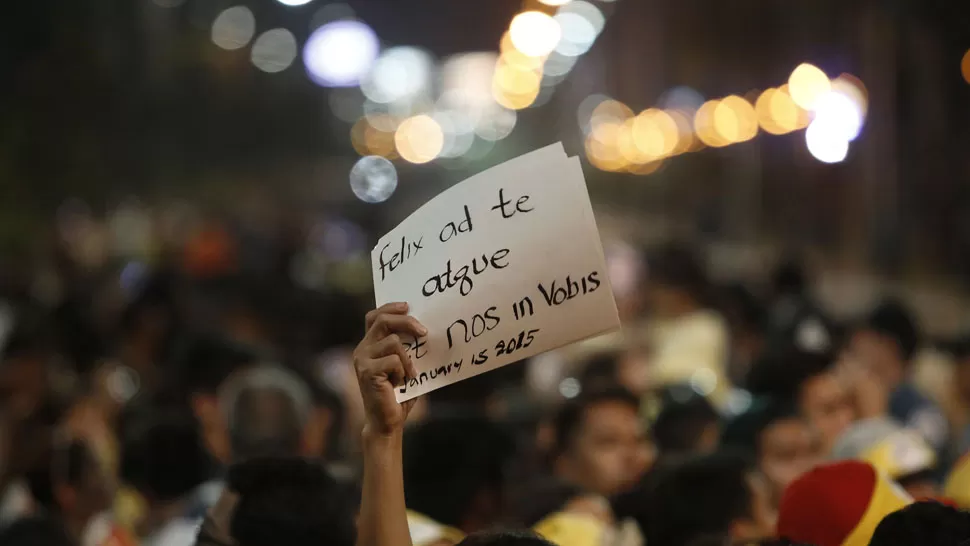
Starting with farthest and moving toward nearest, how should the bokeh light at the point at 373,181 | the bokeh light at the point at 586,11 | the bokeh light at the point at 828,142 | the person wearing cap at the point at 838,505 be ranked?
the bokeh light at the point at 373,181 < the bokeh light at the point at 586,11 < the bokeh light at the point at 828,142 < the person wearing cap at the point at 838,505

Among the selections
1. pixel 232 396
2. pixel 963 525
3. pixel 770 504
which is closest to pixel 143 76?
pixel 232 396

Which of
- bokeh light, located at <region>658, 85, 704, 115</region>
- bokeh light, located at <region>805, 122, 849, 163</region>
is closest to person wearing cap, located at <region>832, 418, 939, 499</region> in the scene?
bokeh light, located at <region>805, 122, 849, 163</region>

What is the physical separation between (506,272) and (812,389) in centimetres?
380

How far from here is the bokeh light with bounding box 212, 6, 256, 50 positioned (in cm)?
3067

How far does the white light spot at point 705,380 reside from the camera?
8.30 metres

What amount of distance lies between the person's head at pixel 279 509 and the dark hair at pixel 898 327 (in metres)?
5.90

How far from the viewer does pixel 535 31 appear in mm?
19812

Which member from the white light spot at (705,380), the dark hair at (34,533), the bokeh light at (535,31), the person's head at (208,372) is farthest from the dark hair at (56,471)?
the bokeh light at (535,31)

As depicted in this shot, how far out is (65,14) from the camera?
19031 mm

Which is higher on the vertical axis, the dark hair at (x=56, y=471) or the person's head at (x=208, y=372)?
the person's head at (x=208, y=372)

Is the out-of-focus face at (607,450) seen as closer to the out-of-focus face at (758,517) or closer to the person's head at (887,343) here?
the out-of-focus face at (758,517)

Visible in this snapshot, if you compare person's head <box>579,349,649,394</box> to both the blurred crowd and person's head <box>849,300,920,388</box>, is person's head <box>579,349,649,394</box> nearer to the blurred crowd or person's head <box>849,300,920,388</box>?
the blurred crowd

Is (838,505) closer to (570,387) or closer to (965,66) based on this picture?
(570,387)

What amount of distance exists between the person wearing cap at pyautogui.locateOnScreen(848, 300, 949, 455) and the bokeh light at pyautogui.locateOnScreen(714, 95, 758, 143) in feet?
47.9
